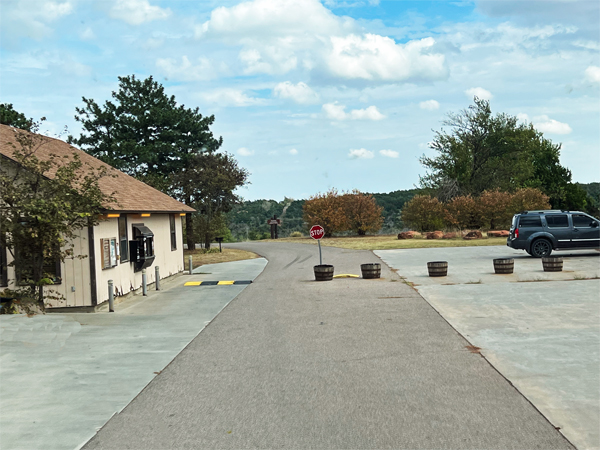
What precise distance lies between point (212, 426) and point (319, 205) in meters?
46.3

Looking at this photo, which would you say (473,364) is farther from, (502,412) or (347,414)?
(347,414)

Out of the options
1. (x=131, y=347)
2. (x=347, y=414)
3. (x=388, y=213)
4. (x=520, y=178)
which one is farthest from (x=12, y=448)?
(x=388, y=213)

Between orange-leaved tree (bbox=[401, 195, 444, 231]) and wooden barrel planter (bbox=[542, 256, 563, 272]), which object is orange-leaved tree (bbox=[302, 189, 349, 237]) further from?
wooden barrel planter (bbox=[542, 256, 563, 272])

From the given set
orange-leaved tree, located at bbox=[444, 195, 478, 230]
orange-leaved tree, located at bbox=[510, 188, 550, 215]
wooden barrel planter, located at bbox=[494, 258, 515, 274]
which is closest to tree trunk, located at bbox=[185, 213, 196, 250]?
orange-leaved tree, located at bbox=[444, 195, 478, 230]

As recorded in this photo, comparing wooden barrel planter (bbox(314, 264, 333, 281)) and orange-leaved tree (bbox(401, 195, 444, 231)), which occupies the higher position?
orange-leaved tree (bbox(401, 195, 444, 231))

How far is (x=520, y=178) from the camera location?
62.7 meters

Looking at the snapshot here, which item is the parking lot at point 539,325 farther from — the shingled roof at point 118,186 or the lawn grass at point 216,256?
the lawn grass at point 216,256

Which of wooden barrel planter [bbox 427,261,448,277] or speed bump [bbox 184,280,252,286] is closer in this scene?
wooden barrel planter [bbox 427,261,448,277]

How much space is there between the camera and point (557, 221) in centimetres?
2572

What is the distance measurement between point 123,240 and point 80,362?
9.34 metres

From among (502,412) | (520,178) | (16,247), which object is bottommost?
(502,412)

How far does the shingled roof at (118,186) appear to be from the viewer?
1758cm

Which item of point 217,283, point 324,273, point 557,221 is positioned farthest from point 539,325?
point 557,221

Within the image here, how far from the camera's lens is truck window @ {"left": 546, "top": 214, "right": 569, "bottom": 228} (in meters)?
25.7
